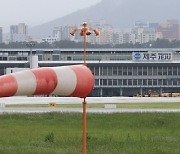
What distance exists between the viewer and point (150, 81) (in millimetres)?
114375

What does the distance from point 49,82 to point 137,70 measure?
10740 cm

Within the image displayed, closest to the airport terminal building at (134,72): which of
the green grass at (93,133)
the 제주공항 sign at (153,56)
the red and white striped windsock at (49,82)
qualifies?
the 제주공항 sign at (153,56)

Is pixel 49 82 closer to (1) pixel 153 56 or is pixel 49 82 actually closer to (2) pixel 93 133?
(2) pixel 93 133

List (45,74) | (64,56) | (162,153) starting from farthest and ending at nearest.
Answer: (64,56) < (162,153) < (45,74)

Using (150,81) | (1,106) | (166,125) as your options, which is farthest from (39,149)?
(150,81)

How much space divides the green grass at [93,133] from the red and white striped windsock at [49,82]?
9.38 metres

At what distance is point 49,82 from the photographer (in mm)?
10000

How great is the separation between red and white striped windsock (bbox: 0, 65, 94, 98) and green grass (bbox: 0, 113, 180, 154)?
9.38 meters

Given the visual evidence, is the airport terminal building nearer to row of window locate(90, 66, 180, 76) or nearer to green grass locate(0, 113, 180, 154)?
row of window locate(90, 66, 180, 76)

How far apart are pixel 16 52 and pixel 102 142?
350 feet

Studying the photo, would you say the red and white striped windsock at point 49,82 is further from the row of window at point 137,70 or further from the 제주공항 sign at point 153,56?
the row of window at point 137,70

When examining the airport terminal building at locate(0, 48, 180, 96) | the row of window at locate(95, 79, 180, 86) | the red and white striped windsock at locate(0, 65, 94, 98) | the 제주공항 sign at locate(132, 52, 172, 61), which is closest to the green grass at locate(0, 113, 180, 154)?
the red and white striped windsock at locate(0, 65, 94, 98)

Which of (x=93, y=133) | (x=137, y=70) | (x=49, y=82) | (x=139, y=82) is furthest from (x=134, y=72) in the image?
(x=49, y=82)

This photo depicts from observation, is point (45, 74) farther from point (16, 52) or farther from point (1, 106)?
point (16, 52)
